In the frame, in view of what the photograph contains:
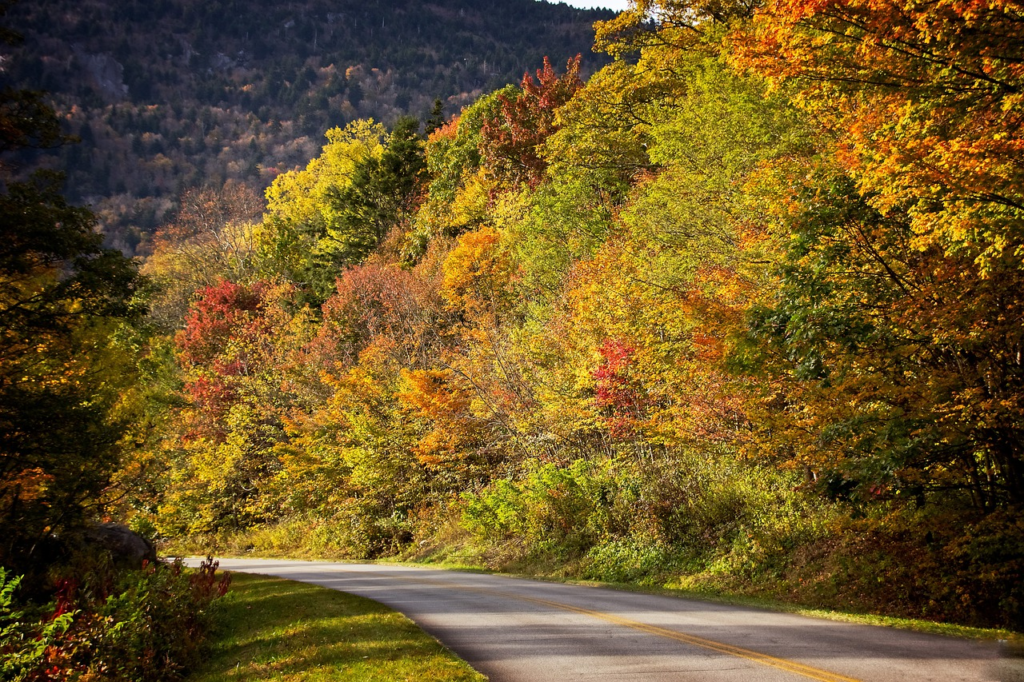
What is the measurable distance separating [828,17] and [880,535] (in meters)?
9.09

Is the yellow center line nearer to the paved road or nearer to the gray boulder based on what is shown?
the paved road

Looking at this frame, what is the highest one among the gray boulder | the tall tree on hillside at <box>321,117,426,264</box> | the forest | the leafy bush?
the tall tree on hillside at <box>321,117,426,264</box>

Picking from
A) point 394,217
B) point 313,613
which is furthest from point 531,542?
point 394,217

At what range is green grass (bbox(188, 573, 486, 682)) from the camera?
872 cm

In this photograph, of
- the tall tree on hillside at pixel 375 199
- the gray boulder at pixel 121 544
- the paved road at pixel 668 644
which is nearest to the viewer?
the paved road at pixel 668 644

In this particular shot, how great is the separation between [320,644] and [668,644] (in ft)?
17.0

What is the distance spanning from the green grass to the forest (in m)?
5.16

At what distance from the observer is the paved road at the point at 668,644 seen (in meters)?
7.29

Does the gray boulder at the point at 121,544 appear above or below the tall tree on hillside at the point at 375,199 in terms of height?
below

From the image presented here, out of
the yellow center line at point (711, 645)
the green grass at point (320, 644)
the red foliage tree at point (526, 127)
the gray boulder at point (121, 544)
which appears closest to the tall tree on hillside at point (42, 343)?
the gray boulder at point (121, 544)

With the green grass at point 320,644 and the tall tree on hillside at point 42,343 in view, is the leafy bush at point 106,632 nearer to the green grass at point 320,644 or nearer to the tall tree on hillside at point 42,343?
the green grass at point 320,644

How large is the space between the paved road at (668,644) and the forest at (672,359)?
9.19 feet

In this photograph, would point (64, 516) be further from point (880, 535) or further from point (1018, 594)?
point (1018, 594)

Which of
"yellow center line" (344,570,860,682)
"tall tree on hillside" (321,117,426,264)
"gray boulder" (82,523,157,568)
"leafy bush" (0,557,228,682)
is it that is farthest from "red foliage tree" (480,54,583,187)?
"leafy bush" (0,557,228,682)
